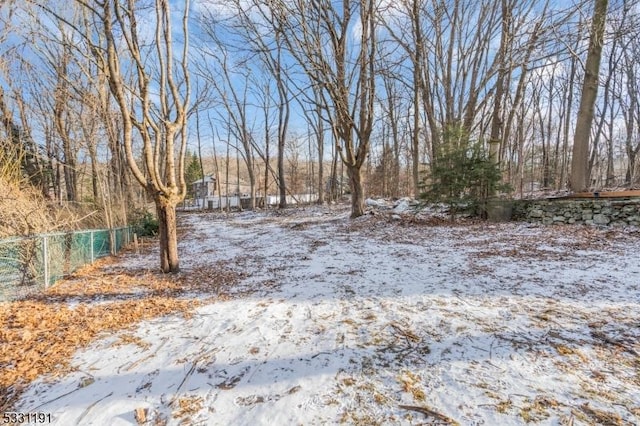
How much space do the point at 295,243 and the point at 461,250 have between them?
372 cm

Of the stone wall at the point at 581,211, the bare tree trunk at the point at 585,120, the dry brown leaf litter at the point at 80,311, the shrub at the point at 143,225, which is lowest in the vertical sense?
the dry brown leaf litter at the point at 80,311

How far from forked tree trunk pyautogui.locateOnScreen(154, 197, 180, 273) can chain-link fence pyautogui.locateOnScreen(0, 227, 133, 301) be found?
59.4 inches

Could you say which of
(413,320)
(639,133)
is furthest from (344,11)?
(639,133)

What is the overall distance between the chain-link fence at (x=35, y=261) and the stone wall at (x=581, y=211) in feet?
36.7

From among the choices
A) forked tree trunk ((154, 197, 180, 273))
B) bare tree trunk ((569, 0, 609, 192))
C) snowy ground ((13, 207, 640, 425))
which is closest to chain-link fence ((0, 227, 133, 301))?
forked tree trunk ((154, 197, 180, 273))

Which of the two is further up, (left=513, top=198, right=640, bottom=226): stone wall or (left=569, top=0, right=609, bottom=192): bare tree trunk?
(left=569, top=0, right=609, bottom=192): bare tree trunk

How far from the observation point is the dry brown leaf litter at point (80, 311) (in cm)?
242

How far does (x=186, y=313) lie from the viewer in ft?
11.1

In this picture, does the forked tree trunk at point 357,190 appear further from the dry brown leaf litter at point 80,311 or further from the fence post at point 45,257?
the fence post at point 45,257

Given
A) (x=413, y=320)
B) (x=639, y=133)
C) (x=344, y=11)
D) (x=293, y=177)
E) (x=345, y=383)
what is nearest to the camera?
(x=345, y=383)

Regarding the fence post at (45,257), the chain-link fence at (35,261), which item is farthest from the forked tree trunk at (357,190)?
the fence post at (45,257)

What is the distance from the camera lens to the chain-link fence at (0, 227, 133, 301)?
3.99 m

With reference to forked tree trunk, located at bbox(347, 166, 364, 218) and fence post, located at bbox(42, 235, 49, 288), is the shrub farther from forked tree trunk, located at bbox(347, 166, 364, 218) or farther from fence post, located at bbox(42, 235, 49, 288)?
forked tree trunk, located at bbox(347, 166, 364, 218)

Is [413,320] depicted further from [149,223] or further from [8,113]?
[8,113]
